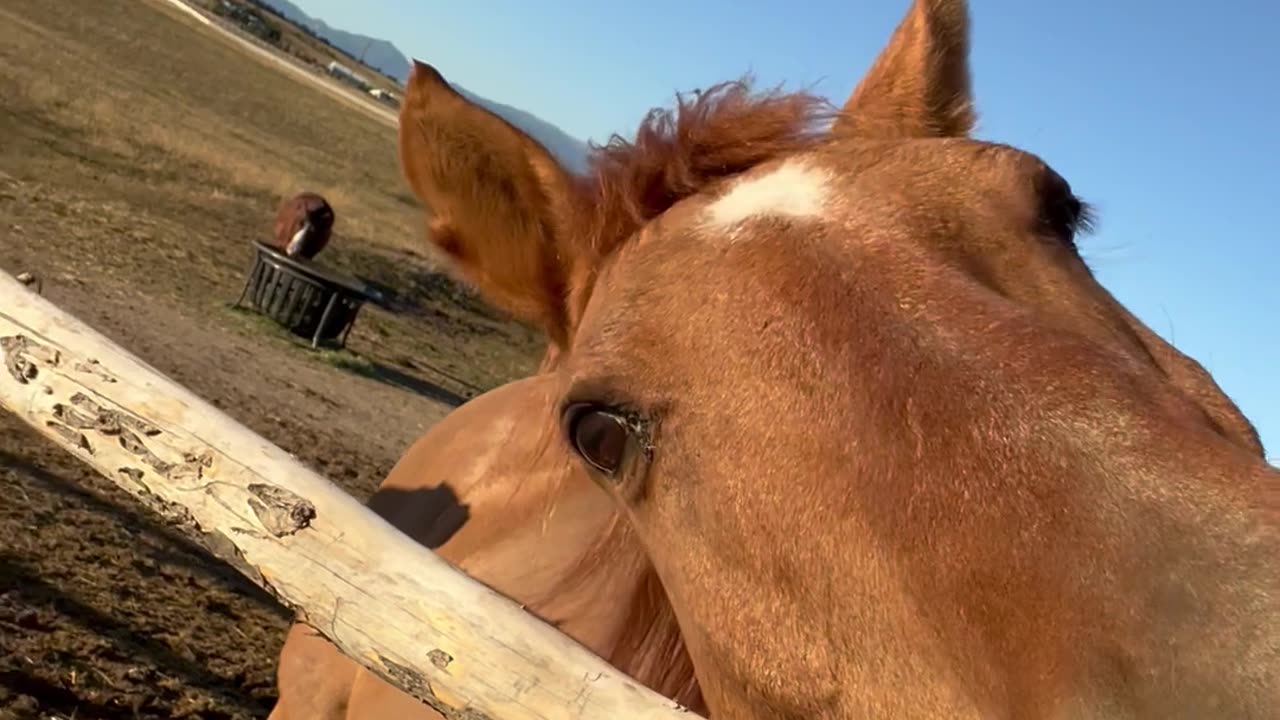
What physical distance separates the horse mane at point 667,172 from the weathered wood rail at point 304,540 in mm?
502

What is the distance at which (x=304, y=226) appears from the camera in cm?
1405

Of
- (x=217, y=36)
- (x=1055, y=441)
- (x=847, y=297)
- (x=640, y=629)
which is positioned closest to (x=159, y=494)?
(x=640, y=629)

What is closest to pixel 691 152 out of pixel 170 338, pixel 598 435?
pixel 598 435

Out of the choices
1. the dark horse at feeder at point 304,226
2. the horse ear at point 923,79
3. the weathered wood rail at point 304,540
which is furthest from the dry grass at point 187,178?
the weathered wood rail at point 304,540

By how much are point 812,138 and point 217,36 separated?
157ft

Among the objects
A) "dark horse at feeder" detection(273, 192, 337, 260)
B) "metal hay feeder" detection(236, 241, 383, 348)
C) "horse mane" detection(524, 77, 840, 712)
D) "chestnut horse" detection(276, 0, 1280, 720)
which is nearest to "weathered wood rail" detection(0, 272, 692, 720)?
Answer: "chestnut horse" detection(276, 0, 1280, 720)

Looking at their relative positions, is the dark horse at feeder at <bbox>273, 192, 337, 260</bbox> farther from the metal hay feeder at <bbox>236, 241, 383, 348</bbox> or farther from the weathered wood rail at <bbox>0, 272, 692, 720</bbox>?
the weathered wood rail at <bbox>0, 272, 692, 720</bbox>

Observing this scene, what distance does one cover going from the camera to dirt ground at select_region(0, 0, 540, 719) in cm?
514

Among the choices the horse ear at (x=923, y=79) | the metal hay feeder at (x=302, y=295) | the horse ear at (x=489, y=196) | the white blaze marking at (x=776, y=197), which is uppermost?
the horse ear at (x=923, y=79)

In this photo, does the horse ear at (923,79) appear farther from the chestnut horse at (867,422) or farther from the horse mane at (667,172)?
the horse mane at (667,172)

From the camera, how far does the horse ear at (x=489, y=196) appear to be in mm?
2209

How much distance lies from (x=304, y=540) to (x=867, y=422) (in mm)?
997

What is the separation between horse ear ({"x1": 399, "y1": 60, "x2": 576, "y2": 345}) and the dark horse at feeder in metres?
12.1

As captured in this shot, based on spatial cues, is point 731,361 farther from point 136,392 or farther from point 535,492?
point 535,492
